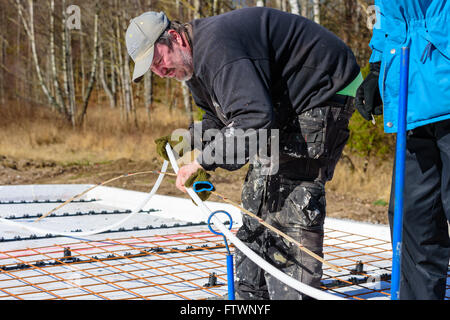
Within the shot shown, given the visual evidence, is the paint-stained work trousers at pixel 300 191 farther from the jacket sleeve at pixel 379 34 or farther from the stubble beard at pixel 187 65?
the stubble beard at pixel 187 65

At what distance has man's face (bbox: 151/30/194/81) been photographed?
176 cm

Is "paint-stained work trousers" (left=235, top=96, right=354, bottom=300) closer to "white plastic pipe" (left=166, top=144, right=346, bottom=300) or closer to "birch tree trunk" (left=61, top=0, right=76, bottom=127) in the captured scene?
"white plastic pipe" (left=166, top=144, right=346, bottom=300)

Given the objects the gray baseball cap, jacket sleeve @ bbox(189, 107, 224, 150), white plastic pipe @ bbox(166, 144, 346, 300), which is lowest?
white plastic pipe @ bbox(166, 144, 346, 300)

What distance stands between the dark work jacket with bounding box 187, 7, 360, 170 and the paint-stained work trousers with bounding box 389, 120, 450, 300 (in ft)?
1.09

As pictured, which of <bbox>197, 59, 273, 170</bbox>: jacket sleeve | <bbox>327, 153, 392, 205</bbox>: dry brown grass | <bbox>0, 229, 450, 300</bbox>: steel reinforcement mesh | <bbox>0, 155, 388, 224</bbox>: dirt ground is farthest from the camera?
<bbox>327, 153, 392, 205</bbox>: dry brown grass

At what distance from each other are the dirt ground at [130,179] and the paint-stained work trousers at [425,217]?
3.14m

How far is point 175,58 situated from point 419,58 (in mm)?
775

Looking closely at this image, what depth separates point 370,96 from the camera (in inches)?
70.3

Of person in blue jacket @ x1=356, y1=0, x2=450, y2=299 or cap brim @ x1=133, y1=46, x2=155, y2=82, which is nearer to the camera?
person in blue jacket @ x1=356, y1=0, x2=450, y2=299

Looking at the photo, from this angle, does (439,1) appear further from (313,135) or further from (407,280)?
(407,280)

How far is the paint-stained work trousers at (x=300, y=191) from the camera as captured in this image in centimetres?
175

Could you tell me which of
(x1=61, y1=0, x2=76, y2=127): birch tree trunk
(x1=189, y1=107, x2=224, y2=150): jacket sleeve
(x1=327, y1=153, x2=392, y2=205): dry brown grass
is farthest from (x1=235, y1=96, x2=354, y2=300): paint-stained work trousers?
(x1=61, y1=0, x2=76, y2=127): birch tree trunk

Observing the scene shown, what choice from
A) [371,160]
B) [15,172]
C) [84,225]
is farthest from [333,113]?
[15,172]
